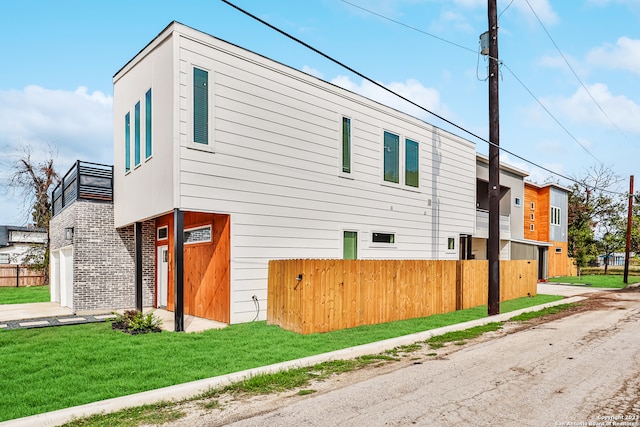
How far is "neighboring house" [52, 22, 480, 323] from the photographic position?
1030 centimetres

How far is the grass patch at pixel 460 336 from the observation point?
9.04 metres

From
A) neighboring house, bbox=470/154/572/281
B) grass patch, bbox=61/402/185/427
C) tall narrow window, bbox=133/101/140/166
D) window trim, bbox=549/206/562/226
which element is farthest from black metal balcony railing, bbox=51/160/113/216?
window trim, bbox=549/206/562/226

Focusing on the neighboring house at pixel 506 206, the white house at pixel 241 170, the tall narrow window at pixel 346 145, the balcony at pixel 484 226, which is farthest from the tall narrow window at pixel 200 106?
the neighboring house at pixel 506 206

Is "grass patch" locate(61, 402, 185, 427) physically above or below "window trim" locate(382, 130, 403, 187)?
below

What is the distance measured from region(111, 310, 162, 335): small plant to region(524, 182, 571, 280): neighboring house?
29420 mm

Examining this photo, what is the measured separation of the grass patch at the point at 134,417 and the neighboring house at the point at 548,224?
32.1 meters

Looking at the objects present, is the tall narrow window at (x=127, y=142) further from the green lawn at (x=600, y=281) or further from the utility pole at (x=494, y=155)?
the green lawn at (x=600, y=281)

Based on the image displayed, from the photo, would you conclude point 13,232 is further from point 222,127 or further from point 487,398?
point 487,398

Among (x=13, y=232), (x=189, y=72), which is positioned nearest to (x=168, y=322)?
(x=189, y=72)

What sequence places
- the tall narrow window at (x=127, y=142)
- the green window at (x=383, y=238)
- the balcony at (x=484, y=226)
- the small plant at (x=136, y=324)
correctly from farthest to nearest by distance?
the balcony at (x=484, y=226) → the green window at (x=383, y=238) → the tall narrow window at (x=127, y=142) → the small plant at (x=136, y=324)

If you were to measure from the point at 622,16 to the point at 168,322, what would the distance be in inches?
606

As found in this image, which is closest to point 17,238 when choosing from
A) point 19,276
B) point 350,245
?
point 19,276

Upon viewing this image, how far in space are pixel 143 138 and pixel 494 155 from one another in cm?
1001

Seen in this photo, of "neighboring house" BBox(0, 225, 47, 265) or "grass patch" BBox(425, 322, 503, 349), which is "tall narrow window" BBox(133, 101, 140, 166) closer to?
"grass patch" BBox(425, 322, 503, 349)
